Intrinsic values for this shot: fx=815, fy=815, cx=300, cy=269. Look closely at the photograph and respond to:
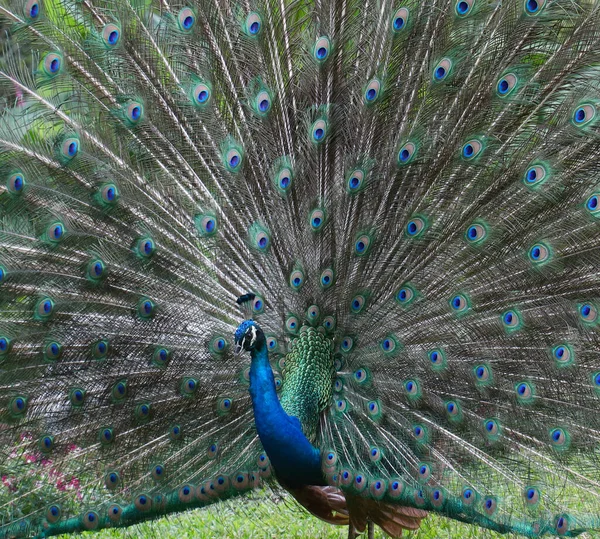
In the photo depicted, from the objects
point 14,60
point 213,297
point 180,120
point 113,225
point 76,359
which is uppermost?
point 14,60

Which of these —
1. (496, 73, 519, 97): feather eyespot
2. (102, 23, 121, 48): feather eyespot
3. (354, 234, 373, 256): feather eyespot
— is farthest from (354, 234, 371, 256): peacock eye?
(102, 23, 121, 48): feather eyespot

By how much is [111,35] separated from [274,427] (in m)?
1.80

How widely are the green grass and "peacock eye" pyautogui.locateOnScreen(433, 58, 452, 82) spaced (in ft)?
8.35

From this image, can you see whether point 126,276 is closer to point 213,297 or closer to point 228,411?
point 213,297

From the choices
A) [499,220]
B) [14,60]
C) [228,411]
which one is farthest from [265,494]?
[14,60]

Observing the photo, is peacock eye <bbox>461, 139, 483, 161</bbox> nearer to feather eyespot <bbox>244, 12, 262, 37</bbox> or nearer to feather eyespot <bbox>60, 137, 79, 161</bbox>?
feather eyespot <bbox>244, 12, 262, 37</bbox>

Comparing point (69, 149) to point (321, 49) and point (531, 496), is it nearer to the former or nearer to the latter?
point (321, 49)

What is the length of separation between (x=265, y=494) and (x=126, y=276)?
1.46 meters

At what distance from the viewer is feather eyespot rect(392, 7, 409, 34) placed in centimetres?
328

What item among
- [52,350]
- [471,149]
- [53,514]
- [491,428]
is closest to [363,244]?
[471,149]

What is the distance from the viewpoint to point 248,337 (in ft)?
10.8

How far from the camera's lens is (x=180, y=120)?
3617 mm

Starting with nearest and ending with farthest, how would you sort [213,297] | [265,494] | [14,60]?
[14,60] < [213,297] < [265,494]

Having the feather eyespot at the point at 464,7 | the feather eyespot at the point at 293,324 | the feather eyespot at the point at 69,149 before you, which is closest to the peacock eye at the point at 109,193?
the feather eyespot at the point at 69,149
